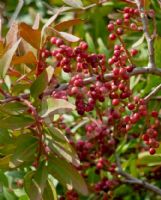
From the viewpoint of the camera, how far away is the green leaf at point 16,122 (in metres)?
1.39

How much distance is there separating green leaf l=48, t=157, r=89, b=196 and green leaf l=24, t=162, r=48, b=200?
20 millimetres

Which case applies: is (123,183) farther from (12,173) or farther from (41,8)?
(41,8)

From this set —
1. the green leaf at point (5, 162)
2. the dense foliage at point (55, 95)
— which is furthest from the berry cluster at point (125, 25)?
the green leaf at point (5, 162)

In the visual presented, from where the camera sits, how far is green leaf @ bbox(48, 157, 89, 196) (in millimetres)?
1442

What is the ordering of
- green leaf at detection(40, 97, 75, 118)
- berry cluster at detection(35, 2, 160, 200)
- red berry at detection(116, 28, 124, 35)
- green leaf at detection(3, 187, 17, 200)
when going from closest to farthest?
green leaf at detection(40, 97, 75, 118) < berry cluster at detection(35, 2, 160, 200) < red berry at detection(116, 28, 124, 35) < green leaf at detection(3, 187, 17, 200)

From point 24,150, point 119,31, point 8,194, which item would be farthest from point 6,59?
point 8,194

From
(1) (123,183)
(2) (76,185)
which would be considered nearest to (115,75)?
(2) (76,185)

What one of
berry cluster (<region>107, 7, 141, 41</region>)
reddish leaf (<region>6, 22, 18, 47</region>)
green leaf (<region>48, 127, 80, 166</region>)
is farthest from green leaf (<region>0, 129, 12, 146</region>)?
berry cluster (<region>107, 7, 141, 41</region>)

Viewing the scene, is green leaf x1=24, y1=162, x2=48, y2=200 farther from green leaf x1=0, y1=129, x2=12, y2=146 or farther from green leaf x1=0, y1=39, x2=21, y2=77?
green leaf x1=0, y1=39, x2=21, y2=77

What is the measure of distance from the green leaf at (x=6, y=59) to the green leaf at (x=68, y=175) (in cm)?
24

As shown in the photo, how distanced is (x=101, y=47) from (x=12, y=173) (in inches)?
27.4

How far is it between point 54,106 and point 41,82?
97 mm

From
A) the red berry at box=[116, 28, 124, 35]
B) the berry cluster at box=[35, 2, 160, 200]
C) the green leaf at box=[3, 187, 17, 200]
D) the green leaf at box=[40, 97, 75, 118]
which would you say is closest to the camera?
the green leaf at box=[40, 97, 75, 118]

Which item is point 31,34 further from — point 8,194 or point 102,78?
point 8,194
